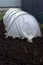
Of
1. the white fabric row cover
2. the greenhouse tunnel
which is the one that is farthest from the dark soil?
the white fabric row cover

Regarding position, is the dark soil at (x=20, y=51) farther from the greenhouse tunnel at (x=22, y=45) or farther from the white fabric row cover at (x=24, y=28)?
the white fabric row cover at (x=24, y=28)

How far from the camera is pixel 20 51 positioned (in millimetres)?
4746

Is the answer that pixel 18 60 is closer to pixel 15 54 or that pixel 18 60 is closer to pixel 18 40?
pixel 15 54

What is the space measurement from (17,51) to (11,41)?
981 mm

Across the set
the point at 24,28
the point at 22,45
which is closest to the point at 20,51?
the point at 22,45

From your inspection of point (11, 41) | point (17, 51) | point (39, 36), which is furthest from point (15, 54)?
point (39, 36)

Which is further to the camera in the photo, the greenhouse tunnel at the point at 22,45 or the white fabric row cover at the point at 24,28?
the white fabric row cover at the point at 24,28

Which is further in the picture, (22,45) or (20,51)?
(22,45)

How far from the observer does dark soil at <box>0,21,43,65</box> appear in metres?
4.16

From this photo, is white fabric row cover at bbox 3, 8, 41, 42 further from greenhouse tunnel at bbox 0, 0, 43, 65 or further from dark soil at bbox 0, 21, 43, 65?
dark soil at bbox 0, 21, 43, 65

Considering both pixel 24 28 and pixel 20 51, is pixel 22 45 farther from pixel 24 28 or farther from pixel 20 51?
pixel 24 28

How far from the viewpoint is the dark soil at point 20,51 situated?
4.16m

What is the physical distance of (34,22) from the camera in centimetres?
640

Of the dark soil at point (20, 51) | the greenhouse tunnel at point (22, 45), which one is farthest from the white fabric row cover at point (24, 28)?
the dark soil at point (20, 51)
